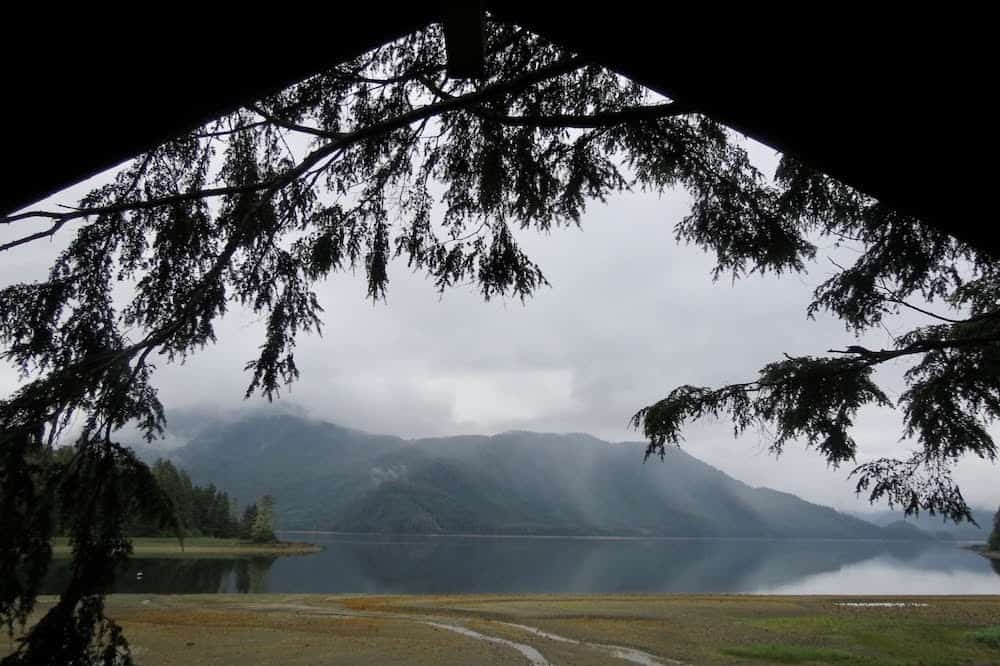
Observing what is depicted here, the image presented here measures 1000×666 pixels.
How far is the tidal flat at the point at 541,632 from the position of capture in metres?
11.0

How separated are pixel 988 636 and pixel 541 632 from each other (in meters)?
9.64

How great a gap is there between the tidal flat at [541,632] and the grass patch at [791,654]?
0.9 inches

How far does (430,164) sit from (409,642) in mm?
Result: 10618

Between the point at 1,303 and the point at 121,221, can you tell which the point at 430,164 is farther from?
the point at 1,303

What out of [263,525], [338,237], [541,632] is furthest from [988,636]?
[263,525]

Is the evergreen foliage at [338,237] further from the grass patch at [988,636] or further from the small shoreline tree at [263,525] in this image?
the small shoreline tree at [263,525]

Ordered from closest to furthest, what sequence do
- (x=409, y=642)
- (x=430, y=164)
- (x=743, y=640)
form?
(x=430, y=164), (x=409, y=642), (x=743, y=640)

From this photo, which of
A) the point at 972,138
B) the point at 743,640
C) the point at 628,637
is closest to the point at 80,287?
the point at 972,138

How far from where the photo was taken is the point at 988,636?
1323 cm

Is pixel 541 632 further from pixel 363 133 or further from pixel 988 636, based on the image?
pixel 363 133

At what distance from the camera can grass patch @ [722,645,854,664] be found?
1131 centimetres

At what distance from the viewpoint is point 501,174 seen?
429cm

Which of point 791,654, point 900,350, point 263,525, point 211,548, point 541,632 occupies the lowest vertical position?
point 211,548

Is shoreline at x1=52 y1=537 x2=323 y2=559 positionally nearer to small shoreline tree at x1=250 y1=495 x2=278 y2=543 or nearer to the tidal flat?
small shoreline tree at x1=250 y1=495 x2=278 y2=543
